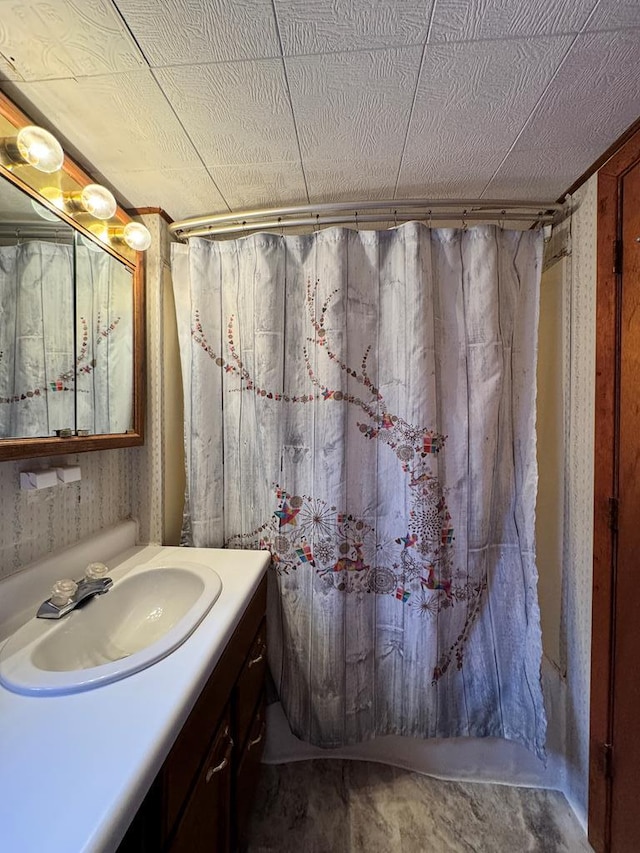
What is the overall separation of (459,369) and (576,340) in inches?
16.7

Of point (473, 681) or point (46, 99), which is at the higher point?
point (46, 99)

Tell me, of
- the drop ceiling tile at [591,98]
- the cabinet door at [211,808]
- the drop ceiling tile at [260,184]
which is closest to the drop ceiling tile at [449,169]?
the drop ceiling tile at [591,98]

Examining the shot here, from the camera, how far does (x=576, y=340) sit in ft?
3.71

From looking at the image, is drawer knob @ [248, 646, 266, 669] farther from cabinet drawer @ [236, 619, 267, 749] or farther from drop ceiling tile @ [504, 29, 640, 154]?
drop ceiling tile @ [504, 29, 640, 154]

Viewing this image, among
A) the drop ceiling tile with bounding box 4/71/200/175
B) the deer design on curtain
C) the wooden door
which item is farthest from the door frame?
the drop ceiling tile with bounding box 4/71/200/175

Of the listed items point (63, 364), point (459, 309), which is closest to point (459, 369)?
point (459, 309)

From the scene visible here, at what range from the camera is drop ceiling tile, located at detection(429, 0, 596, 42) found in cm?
63

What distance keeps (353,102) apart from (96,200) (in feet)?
2.59

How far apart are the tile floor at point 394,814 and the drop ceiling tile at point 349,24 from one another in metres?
2.24

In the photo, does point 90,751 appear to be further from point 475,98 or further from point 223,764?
point 475,98

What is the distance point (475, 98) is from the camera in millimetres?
798

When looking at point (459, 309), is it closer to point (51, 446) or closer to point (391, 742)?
point (51, 446)

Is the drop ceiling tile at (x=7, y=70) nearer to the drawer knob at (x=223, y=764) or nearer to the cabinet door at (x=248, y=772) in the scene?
the drawer knob at (x=223, y=764)

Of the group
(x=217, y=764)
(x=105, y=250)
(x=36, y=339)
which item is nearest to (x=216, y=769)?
(x=217, y=764)
